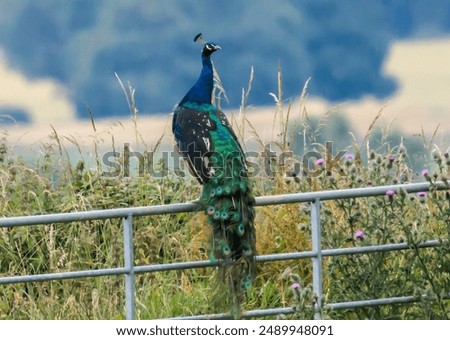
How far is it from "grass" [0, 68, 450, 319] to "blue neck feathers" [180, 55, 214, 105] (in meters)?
0.90

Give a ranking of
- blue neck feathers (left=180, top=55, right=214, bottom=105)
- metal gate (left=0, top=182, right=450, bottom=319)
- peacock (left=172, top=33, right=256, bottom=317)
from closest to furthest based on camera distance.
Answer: metal gate (left=0, top=182, right=450, bottom=319) → peacock (left=172, top=33, right=256, bottom=317) → blue neck feathers (left=180, top=55, right=214, bottom=105)

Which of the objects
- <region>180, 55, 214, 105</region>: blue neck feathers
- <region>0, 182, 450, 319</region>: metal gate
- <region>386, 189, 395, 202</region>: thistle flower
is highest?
<region>180, 55, 214, 105</region>: blue neck feathers

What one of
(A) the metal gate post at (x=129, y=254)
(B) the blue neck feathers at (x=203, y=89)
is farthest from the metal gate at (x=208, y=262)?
(B) the blue neck feathers at (x=203, y=89)

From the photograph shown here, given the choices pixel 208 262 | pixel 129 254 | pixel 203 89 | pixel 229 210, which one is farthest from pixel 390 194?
pixel 203 89

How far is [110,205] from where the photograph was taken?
29.5ft

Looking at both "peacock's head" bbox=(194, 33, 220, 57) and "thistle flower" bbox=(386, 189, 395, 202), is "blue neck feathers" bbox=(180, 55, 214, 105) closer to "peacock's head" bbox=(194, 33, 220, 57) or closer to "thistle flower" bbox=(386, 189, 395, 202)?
"peacock's head" bbox=(194, 33, 220, 57)

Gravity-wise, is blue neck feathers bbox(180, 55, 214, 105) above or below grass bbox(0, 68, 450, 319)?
above

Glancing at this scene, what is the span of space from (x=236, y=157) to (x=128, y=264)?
3.14 feet

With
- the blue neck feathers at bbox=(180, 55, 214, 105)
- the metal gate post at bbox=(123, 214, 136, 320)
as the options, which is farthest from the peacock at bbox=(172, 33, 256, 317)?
the blue neck feathers at bbox=(180, 55, 214, 105)

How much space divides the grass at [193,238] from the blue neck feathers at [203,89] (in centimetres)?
90

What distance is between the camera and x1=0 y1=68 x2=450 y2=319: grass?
6.84 m
